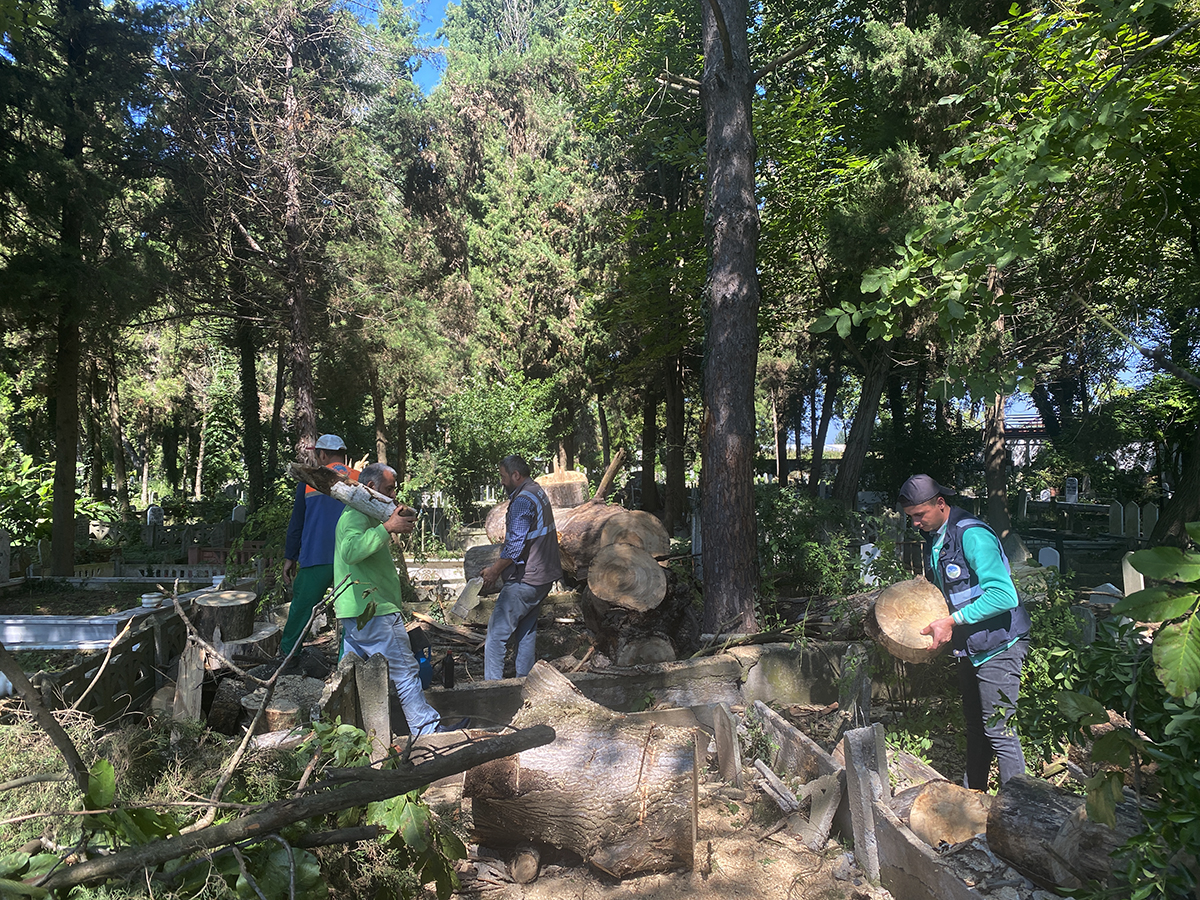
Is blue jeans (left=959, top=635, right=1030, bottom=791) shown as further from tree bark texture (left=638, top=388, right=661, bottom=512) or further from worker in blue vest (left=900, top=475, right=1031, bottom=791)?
tree bark texture (left=638, top=388, right=661, bottom=512)

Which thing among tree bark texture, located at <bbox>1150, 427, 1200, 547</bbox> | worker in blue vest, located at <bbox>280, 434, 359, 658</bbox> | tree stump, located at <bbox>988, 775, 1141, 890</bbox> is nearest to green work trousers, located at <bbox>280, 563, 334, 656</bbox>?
worker in blue vest, located at <bbox>280, 434, 359, 658</bbox>

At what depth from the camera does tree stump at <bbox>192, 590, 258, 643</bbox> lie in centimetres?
591

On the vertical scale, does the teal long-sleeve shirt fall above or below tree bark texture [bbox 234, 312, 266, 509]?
below

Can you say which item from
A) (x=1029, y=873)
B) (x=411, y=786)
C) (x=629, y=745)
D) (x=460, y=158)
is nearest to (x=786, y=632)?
(x=629, y=745)

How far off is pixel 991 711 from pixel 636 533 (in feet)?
13.4

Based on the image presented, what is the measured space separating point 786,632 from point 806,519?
4189mm

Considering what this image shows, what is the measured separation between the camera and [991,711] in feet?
12.8

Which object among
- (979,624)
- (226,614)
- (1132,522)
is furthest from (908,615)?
(1132,522)

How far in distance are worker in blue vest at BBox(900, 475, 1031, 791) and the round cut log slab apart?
31 centimetres

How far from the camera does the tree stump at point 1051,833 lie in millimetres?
2539

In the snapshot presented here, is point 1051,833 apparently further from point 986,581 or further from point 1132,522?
point 1132,522

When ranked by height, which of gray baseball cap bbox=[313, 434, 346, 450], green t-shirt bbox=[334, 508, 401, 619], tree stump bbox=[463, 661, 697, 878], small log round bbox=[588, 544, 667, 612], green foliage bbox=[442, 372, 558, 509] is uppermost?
green foliage bbox=[442, 372, 558, 509]

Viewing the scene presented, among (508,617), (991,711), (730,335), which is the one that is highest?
(730,335)

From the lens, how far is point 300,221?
47.9 feet
